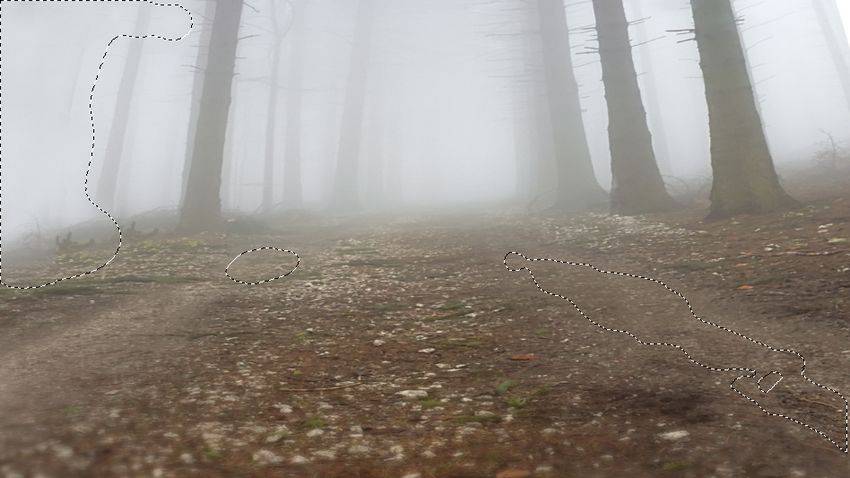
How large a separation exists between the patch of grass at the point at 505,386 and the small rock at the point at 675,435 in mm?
943

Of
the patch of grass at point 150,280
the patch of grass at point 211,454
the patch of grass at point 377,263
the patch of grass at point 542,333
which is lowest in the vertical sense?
the patch of grass at point 211,454

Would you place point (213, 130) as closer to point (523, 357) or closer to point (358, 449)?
point (523, 357)

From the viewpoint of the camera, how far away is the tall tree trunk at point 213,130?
11.3 m

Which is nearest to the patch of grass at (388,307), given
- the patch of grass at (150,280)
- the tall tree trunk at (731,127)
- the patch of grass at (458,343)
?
the patch of grass at (458,343)

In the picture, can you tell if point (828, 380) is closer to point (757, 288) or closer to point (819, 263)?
point (757, 288)

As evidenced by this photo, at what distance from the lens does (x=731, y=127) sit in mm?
7891

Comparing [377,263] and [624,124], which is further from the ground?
[624,124]

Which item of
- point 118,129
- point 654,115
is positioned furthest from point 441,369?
point 654,115

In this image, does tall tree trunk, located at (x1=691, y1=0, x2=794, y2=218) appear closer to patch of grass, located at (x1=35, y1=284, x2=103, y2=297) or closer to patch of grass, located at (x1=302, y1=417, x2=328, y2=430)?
patch of grass, located at (x1=302, y1=417, x2=328, y2=430)

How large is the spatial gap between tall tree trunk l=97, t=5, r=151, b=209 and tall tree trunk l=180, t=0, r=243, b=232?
11.6 m

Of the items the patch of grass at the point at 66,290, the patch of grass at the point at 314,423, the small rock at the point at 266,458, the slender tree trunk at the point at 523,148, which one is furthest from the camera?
the slender tree trunk at the point at 523,148

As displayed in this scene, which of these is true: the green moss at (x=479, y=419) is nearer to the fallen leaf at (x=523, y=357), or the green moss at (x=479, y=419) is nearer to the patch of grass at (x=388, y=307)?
the fallen leaf at (x=523, y=357)

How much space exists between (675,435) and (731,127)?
7.06m

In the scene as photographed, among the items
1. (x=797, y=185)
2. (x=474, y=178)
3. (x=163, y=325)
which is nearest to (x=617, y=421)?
(x=163, y=325)
